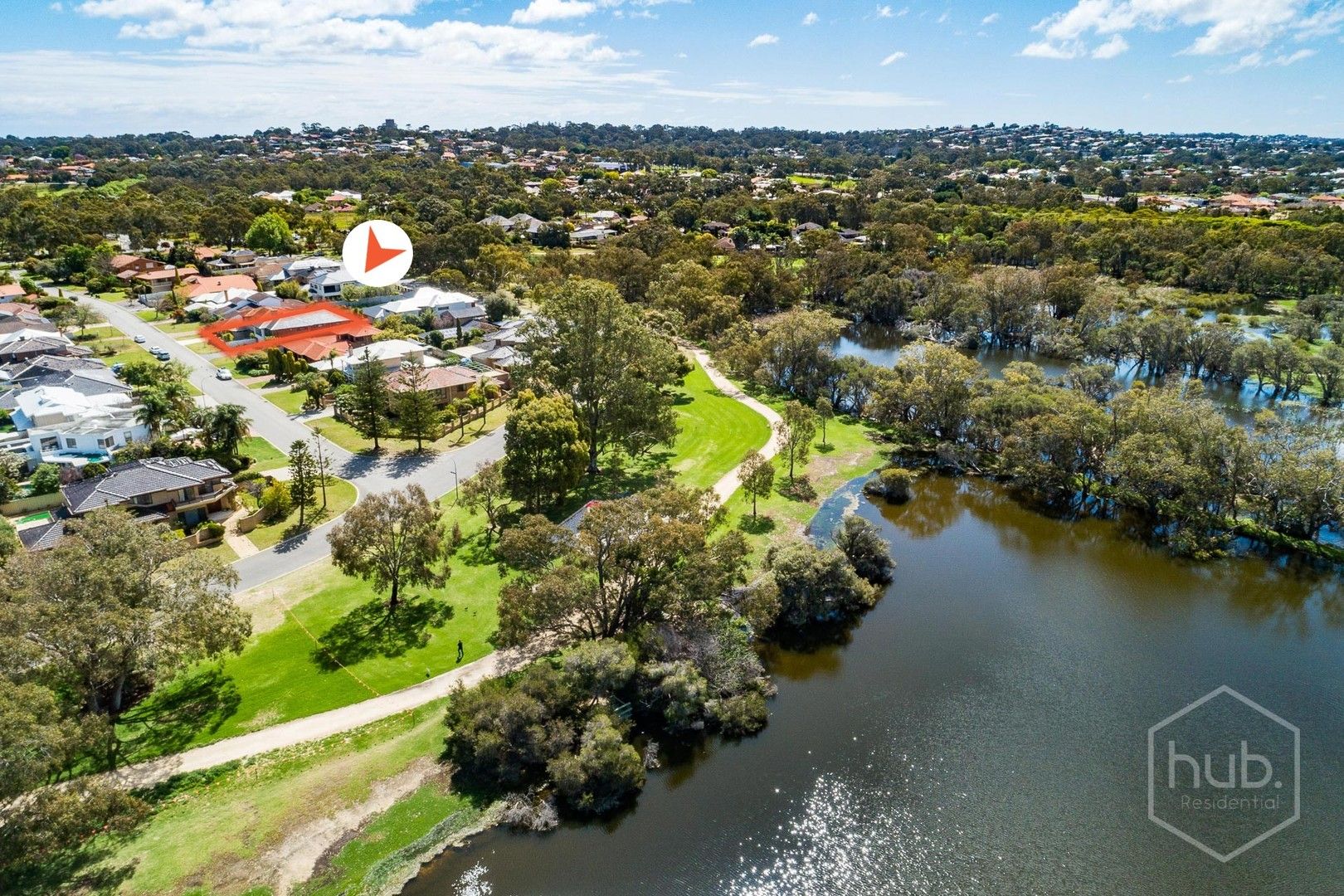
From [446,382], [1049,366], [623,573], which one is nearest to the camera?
[623,573]

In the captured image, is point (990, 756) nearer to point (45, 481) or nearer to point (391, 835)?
point (391, 835)

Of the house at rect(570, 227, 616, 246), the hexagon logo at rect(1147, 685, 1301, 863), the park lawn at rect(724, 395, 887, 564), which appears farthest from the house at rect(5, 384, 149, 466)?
the house at rect(570, 227, 616, 246)

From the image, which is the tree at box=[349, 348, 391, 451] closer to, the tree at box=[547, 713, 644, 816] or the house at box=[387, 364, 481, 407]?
the house at box=[387, 364, 481, 407]

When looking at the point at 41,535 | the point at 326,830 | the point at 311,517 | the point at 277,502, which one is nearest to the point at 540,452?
the point at 311,517

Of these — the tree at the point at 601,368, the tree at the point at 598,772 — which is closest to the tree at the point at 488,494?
the tree at the point at 601,368

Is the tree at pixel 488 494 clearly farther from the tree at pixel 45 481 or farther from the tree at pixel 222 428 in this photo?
the tree at pixel 45 481

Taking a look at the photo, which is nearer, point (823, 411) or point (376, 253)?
point (376, 253)

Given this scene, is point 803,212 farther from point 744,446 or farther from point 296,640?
point 296,640
